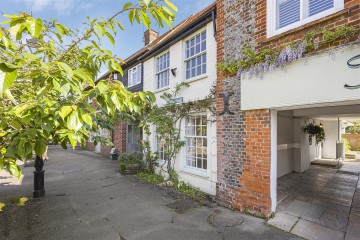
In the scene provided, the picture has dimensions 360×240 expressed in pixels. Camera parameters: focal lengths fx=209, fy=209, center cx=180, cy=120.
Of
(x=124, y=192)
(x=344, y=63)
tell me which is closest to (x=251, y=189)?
(x=344, y=63)

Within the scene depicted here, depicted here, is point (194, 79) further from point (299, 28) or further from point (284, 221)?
point (284, 221)

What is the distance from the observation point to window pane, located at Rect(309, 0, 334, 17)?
416 cm

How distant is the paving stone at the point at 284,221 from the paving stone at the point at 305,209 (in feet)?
0.90

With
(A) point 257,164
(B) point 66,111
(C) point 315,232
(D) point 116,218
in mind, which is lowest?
(D) point 116,218

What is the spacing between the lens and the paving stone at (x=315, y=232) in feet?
13.7

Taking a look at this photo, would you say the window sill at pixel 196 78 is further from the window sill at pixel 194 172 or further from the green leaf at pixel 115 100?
the green leaf at pixel 115 100

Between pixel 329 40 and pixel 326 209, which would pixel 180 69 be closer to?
A: pixel 329 40

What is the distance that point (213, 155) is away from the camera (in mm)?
6711

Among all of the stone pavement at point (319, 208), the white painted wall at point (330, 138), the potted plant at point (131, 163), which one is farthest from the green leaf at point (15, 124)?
the white painted wall at point (330, 138)

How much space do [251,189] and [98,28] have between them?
191 inches

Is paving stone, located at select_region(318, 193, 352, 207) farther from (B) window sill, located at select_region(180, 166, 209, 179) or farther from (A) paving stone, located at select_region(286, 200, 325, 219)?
(B) window sill, located at select_region(180, 166, 209, 179)

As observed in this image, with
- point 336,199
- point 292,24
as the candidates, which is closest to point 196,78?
point 292,24

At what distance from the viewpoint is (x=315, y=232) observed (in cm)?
436

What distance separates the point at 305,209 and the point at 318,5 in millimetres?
4839
